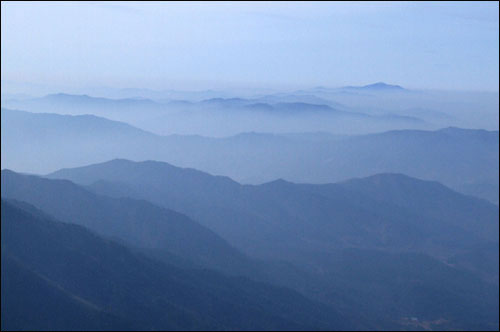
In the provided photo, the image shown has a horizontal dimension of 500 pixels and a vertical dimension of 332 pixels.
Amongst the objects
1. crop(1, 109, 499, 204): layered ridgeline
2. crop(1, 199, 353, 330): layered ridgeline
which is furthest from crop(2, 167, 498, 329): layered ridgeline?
crop(1, 109, 499, 204): layered ridgeline

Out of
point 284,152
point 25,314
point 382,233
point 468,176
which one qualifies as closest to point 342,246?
point 382,233

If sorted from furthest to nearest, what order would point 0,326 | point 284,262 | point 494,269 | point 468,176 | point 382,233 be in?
1. point 468,176
2. point 382,233
3. point 494,269
4. point 284,262
5. point 0,326

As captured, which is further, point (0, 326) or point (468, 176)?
point (468, 176)

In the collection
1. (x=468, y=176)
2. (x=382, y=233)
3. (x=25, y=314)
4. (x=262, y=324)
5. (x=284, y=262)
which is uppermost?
(x=25, y=314)

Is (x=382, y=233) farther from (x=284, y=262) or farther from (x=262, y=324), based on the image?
(x=262, y=324)

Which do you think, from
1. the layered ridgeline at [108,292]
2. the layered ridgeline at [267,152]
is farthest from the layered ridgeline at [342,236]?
the layered ridgeline at [267,152]

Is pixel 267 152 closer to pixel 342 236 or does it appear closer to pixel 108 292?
pixel 342 236

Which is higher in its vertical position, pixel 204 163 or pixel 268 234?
pixel 268 234
